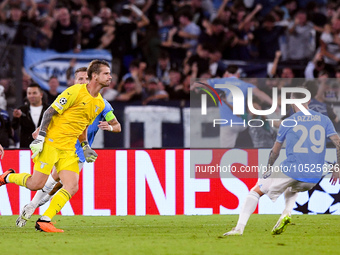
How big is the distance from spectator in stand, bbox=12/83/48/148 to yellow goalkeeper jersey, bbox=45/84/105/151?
3446 millimetres

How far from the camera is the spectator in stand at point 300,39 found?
1553cm

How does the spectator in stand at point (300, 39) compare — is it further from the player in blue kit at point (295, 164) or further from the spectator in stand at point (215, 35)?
the player in blue kit at point (295, 164)

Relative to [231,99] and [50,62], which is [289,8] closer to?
[231,99]

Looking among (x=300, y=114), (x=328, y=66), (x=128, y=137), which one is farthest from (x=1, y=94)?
(x=328, y=66)

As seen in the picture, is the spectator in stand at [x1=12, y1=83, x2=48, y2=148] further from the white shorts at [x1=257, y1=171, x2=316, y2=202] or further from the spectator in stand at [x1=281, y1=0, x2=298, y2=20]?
the spectator in stand at [x1=281, y1=0, x2=298, y2=20]

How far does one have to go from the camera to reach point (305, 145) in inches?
315

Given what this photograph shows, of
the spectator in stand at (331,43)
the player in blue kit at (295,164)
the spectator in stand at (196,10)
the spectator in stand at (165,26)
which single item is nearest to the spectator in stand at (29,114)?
the player in blue kit at (295,164)

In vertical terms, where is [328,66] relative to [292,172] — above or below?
above

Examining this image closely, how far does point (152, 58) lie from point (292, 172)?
26.8ft

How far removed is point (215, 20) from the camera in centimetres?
1577

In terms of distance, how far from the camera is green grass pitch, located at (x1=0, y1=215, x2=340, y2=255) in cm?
654

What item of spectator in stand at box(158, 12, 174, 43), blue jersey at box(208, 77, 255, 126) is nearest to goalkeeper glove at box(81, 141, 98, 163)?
blue jersey at box(208, 77, 255, 126)

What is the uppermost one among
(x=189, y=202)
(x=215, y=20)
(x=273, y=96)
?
(x=215, y=20)

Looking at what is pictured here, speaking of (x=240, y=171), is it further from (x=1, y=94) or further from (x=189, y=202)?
(x=1, y=94)
